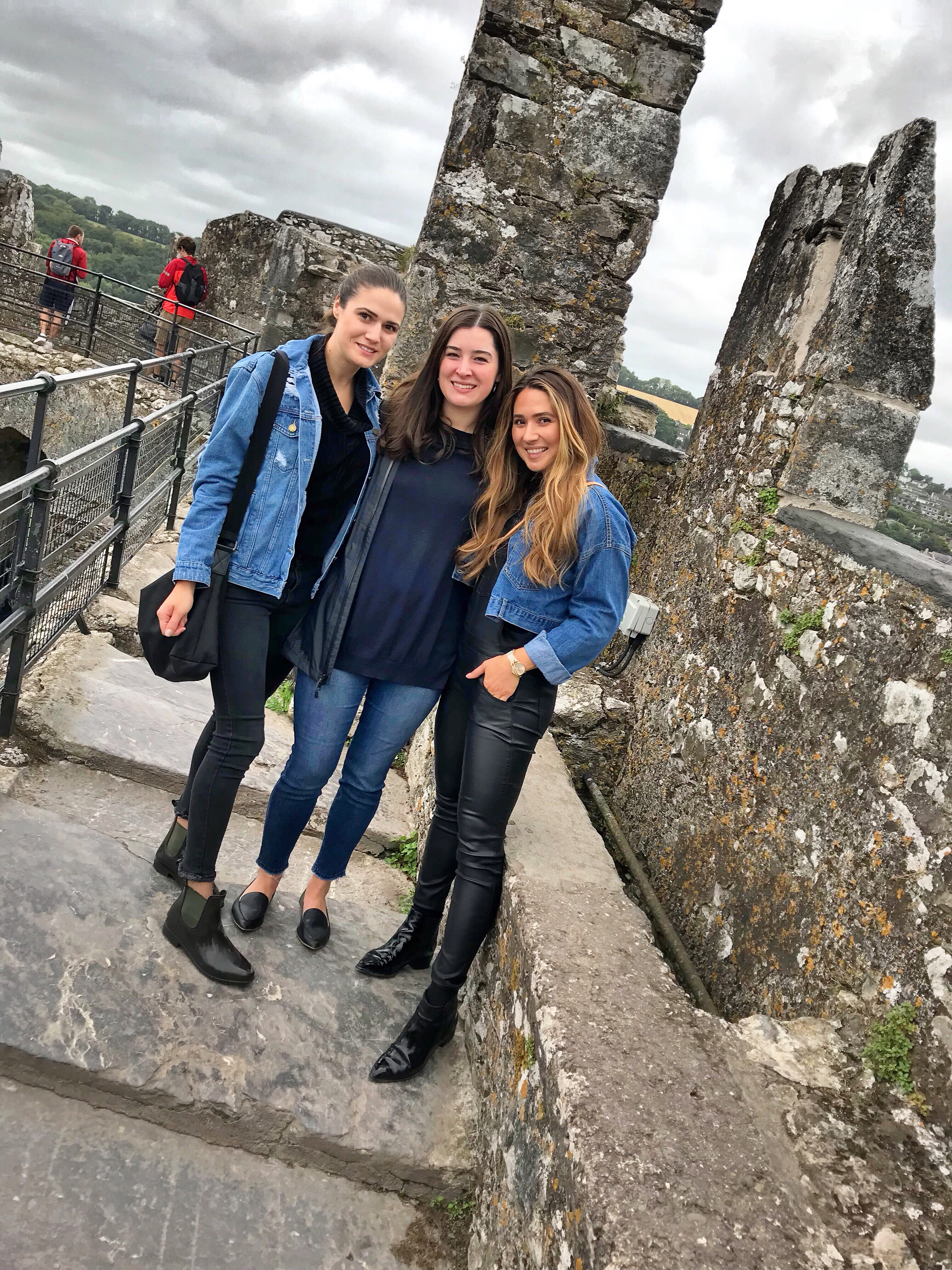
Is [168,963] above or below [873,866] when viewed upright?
below

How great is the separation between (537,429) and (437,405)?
0.28m

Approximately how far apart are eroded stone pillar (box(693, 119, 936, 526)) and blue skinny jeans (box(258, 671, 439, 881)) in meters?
1.54

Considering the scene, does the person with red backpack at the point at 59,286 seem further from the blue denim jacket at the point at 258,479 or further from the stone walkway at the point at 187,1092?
the stone walkway at the point at 187,1092

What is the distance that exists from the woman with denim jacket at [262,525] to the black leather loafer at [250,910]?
0.11 metres

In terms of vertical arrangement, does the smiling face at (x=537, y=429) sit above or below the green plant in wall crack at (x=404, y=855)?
above

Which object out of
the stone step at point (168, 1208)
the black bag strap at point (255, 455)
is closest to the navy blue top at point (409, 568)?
the black bag strap at point (255, 455)

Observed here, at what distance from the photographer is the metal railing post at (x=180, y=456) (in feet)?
18.4

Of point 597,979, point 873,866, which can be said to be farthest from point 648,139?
point 597,979

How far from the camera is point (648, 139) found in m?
3.91

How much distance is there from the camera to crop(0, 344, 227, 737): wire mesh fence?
2.70m

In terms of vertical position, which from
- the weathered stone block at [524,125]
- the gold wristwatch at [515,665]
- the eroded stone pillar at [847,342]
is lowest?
the gold wristwatch at [515,665]

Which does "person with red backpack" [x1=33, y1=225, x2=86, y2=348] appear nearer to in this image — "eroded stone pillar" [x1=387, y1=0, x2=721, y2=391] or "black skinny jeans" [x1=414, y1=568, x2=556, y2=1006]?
"eroded stone pillar" [x1=387, y1=0, x2=721, y2=391]

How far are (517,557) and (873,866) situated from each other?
1068mm

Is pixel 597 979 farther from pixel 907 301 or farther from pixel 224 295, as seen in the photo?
pixel 224 295
